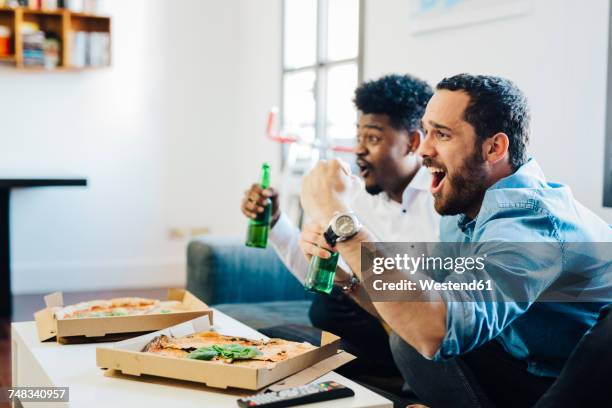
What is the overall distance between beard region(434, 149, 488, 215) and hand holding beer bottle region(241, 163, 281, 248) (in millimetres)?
660

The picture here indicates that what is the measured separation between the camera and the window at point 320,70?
3.95 metres

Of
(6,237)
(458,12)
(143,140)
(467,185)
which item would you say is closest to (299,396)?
(467,185)

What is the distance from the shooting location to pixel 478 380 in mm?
1556

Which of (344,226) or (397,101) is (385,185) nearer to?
(397,101)

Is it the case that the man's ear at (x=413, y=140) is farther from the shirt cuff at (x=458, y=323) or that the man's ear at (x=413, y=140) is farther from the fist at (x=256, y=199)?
the shirt cuff at (x=458, y=323)

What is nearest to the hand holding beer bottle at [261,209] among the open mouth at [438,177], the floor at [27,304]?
the open mouth at [438,177]

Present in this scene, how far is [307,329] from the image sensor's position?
6.22 feet

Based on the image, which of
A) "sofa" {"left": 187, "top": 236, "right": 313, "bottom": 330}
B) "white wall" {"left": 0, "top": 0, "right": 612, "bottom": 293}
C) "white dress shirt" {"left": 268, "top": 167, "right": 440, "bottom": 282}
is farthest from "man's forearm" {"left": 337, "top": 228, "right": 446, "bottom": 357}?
"white wall" {"left": 0, "top": 0, "right": 612, "bottom": 293}

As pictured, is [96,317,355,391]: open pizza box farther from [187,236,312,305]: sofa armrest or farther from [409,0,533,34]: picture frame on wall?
[409,0,533,34]: picture frame on wall

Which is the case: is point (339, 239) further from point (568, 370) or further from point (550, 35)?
point (550, 35)

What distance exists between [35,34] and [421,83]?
A: 293 centimetres

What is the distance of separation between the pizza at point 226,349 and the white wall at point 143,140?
3207 mm

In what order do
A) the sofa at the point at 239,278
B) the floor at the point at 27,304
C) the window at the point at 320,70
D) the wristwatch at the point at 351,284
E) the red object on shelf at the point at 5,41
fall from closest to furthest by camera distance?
the wristwatch at the point at 351,284 → the sofa at the point at 239,278 → the floor at the point at 27,304 → the window at the point at 320,70 → the red object on shelf at the point at 5,41

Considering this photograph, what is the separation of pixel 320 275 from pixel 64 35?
11.7 ft
